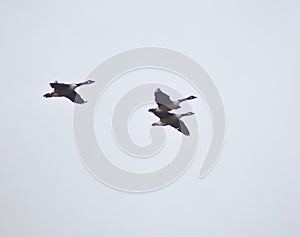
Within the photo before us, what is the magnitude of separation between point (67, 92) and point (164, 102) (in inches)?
19.9

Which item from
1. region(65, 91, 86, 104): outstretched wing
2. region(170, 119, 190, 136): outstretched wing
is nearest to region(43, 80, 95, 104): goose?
region(65, 91, 86, 104): outstretched wing

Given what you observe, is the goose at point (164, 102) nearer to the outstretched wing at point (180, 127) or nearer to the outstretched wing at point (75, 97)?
the outstretched wing at point (180, 127)

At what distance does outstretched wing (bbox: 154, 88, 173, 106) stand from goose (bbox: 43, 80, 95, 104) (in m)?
0.37

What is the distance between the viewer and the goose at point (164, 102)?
1.94 metres

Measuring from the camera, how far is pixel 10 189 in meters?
1.85

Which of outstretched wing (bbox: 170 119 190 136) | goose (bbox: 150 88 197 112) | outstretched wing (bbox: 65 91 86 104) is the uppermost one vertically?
goose (bbox: 150 88 197 112)

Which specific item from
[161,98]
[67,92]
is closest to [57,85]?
[67,92]

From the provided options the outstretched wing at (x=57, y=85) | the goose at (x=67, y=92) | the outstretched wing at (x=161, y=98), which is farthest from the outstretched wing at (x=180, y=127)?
the outstretched wing at (x=57, y=85)

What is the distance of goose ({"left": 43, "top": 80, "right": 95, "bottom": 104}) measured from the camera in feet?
6.28

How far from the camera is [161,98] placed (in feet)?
6.37

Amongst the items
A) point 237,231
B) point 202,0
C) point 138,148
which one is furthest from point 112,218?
point 202,0

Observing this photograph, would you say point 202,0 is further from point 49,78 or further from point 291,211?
point 291,211

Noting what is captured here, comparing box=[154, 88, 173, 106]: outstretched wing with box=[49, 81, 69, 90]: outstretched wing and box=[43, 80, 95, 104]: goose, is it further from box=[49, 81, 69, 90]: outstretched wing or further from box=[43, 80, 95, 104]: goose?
box=[49, 81, 69, 90]: outstretched wing

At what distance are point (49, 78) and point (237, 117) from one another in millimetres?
1005
